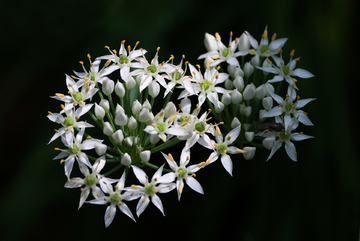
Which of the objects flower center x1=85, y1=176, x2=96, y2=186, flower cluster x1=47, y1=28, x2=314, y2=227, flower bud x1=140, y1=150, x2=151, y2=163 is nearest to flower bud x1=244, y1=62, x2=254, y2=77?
flower cluster x1=47, y1=28, x2=314, y2=227

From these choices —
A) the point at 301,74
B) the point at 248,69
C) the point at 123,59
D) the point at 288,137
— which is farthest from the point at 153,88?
the point at 301,74

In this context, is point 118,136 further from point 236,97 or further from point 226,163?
point 236,97

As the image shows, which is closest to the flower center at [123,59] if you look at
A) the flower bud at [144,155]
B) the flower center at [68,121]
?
the flower center at [68,121]

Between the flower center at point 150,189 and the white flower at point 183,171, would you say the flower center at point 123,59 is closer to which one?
the white flower at point 183,171

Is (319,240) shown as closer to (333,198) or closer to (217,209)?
(333,198)

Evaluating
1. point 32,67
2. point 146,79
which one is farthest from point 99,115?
point 32,67

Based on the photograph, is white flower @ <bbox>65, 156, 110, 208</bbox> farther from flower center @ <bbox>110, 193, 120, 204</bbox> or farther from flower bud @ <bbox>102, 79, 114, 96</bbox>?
flower bud @ <bbox>102, 79, 114, 96</bbox>
